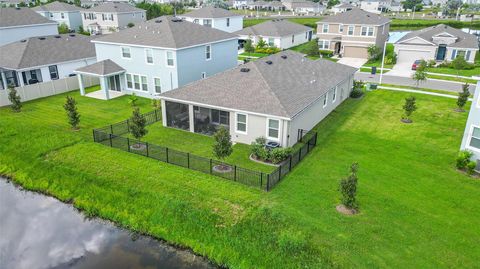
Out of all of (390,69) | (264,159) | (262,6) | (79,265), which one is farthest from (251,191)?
(262,6)

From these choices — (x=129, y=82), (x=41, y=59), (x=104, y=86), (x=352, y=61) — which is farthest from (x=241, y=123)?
(x=352, y=61)

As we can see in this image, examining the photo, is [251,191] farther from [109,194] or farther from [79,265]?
[79,265]

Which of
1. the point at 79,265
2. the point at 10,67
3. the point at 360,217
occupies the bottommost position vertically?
the point at 79,265

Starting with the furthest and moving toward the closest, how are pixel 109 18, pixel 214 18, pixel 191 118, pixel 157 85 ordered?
1. pixel 109 18
2. pixel 214 18
3. pixel 157 85
4. pixel 191 118

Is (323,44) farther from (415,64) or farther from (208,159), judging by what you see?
(208,159)

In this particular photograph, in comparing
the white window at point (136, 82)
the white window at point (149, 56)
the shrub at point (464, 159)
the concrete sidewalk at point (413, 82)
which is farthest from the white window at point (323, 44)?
the shrub at point (464, 159)
